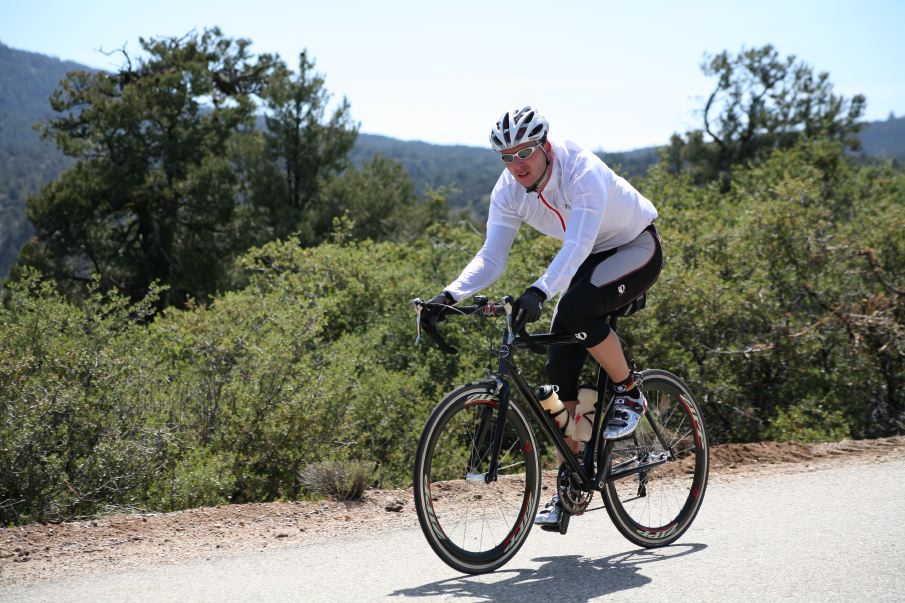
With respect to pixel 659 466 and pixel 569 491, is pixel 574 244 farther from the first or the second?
pixel 659 466

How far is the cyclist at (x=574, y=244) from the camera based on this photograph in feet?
13.9

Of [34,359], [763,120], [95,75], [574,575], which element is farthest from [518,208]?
[763,120]

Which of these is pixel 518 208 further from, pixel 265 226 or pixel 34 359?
pixel 265 226

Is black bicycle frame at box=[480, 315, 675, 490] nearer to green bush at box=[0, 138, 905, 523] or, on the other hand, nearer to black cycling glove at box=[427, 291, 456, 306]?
black cycling glove at box=[427, 291, 456, 306]

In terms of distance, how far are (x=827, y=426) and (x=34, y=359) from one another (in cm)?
860

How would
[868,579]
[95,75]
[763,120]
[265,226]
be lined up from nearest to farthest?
[868,579] → [265,226] → [95,75] → [763,120]

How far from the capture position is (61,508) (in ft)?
20.5

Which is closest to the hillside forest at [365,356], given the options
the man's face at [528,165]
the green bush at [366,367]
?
the green bush at [366,367]

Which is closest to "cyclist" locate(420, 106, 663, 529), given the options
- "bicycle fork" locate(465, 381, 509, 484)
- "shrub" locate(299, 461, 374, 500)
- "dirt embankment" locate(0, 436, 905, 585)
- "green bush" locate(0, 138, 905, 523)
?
"bicycle fork" locate(465, 381, 509, 484)

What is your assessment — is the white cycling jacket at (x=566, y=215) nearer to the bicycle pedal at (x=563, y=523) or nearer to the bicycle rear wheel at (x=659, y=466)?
the bicycle rear wheel at (x=659, y=466)

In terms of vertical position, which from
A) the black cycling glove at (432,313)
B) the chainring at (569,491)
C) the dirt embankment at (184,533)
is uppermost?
the black cycling glove at (432,313)

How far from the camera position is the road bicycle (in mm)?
4027

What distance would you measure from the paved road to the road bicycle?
169mm

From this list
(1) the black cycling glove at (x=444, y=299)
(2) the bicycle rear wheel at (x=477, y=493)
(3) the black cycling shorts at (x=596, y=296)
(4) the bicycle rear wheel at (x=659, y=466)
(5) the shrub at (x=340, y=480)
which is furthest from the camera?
(5) the shrub at (x=340, y=480)
